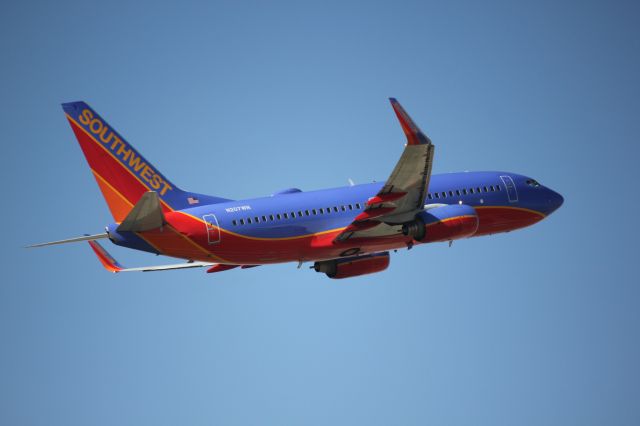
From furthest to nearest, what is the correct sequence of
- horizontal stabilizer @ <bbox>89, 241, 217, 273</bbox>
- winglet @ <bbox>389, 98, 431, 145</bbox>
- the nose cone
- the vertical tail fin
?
1. the nose cone
2. horizontal stabilizer @ <bbox>89, 241, 217, 273</bbox>
3. the vertical tail fin
4. winglet @ <bbox>389, 98, 431, 145</bbox>

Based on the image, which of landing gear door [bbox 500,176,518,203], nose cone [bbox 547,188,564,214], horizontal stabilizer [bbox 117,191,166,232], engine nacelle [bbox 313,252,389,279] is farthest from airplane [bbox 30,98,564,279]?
nose cone [bbox 547,188,564,214]

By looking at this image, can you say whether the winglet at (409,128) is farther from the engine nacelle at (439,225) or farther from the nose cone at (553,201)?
the nose cone at (553,201)

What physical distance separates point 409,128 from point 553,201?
65.0 feet

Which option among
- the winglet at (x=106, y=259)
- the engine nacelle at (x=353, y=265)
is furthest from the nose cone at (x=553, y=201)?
the winglet at (x=106, y=259)

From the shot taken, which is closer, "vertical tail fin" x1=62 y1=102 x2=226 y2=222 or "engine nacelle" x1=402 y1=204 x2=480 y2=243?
"vertical tail fin" x1=62 y1=102 x2=226 y2=222

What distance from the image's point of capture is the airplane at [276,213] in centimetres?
5828

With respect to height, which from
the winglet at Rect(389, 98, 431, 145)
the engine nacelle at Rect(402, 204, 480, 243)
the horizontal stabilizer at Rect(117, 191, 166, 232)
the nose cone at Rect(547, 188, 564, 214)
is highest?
the nose cone at Rect(547, 188, 564, 214)

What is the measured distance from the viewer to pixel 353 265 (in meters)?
69.3

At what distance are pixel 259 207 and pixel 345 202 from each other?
218 inches

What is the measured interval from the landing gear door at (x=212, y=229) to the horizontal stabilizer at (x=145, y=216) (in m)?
2.70

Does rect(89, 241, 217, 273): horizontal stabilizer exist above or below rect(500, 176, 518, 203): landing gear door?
below

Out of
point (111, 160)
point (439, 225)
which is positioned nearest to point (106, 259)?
point (111, 160)

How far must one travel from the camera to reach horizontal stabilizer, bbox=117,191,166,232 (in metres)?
55.3

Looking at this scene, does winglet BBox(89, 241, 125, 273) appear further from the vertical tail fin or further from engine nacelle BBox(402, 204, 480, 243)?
engine nacelle BBox(402, 204, 480, 243)
